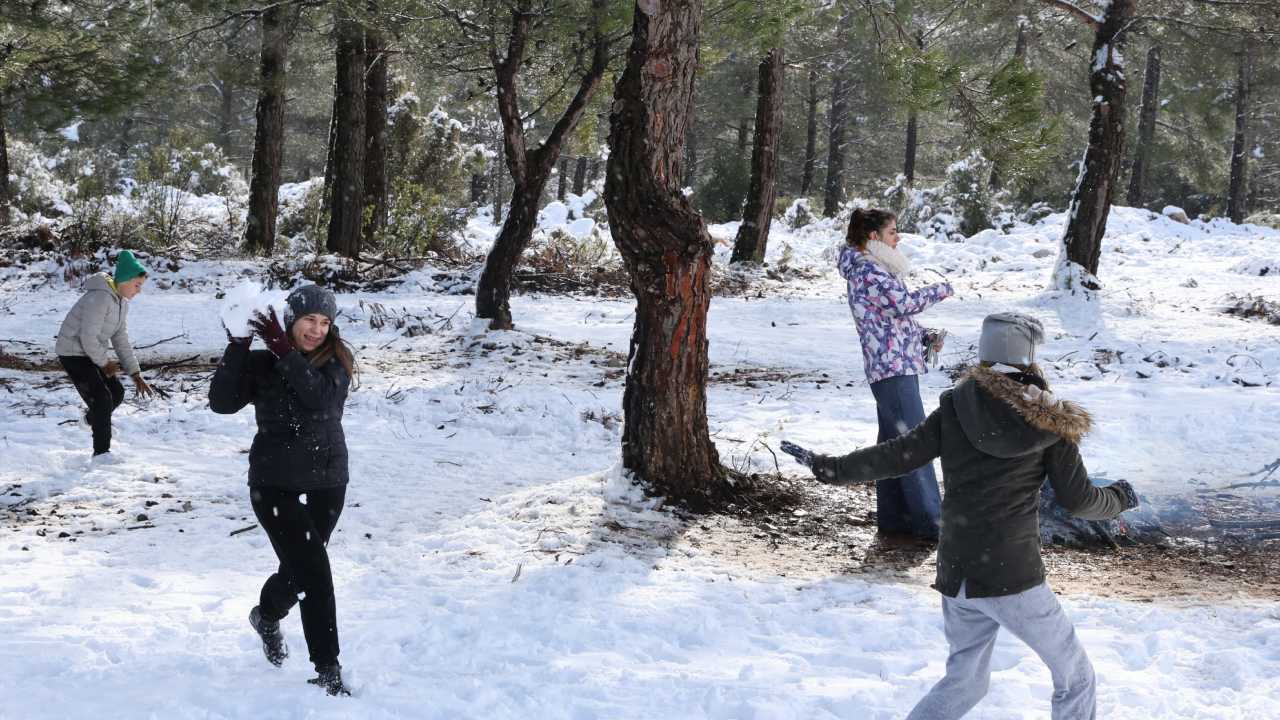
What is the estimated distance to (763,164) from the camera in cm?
1595

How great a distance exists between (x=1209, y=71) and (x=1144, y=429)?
20409 mm

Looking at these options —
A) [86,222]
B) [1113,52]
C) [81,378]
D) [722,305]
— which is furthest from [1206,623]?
[86,222]

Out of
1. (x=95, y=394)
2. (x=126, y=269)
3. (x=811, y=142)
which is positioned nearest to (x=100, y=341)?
(x=95, y=394)

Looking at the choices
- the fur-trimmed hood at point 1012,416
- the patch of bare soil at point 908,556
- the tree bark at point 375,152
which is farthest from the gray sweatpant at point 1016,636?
the tree bark at point 375,152

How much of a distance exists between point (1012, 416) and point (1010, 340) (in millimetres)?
234

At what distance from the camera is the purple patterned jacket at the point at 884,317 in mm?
5090

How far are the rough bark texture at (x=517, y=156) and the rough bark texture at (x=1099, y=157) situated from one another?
275 inches

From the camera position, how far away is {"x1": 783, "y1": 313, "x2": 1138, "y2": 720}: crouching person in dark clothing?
9.42ft

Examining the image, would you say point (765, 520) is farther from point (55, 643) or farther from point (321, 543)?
point (55, 643)

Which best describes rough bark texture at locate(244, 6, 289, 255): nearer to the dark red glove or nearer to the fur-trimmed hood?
the dark red glove

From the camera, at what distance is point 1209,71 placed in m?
24.0

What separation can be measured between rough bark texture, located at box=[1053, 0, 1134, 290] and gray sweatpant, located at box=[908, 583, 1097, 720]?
11.4 meters

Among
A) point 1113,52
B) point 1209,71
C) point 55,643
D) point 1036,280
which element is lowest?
point 55,643

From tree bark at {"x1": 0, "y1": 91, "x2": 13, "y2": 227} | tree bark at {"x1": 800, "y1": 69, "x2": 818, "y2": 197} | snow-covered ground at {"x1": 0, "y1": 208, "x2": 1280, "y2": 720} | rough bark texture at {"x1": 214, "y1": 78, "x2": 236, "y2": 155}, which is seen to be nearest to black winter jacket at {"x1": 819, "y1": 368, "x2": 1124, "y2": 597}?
snow-covered ground at {"x1": 0, "y1": 208, "x2": 1280, "y2": 720}
